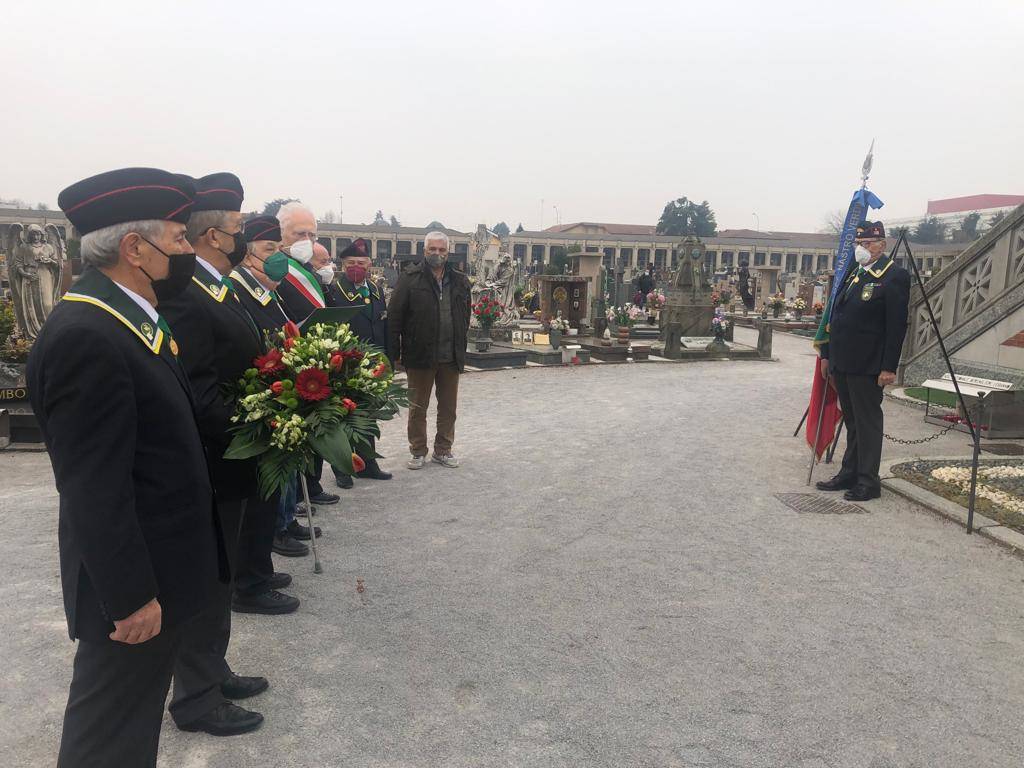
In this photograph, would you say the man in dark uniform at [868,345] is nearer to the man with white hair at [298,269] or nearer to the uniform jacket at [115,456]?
the man with white hair at [298,269]

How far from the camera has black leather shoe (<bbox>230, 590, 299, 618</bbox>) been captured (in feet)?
12.6

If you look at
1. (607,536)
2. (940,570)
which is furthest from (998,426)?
(607,536)

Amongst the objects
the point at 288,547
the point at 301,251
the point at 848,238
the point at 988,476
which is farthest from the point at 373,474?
the point at 988,476

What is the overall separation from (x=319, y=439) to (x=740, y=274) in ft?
118

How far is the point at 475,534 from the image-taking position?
504 cm

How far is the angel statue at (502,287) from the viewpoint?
18.2 meters

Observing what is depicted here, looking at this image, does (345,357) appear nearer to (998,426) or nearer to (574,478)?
(574,478)

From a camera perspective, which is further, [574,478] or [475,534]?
[574,478]

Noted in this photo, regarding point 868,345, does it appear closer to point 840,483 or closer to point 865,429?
point 865,429

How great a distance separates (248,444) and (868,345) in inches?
205

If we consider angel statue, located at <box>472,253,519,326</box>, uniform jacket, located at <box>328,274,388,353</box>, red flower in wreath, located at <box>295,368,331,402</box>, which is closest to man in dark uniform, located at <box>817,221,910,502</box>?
uniform jacket, located at <box>328,274,388,353</box>

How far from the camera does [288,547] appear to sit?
4.65m

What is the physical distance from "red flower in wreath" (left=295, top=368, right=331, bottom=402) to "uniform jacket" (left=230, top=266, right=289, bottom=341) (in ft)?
1.74

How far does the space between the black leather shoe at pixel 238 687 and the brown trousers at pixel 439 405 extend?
371cm
